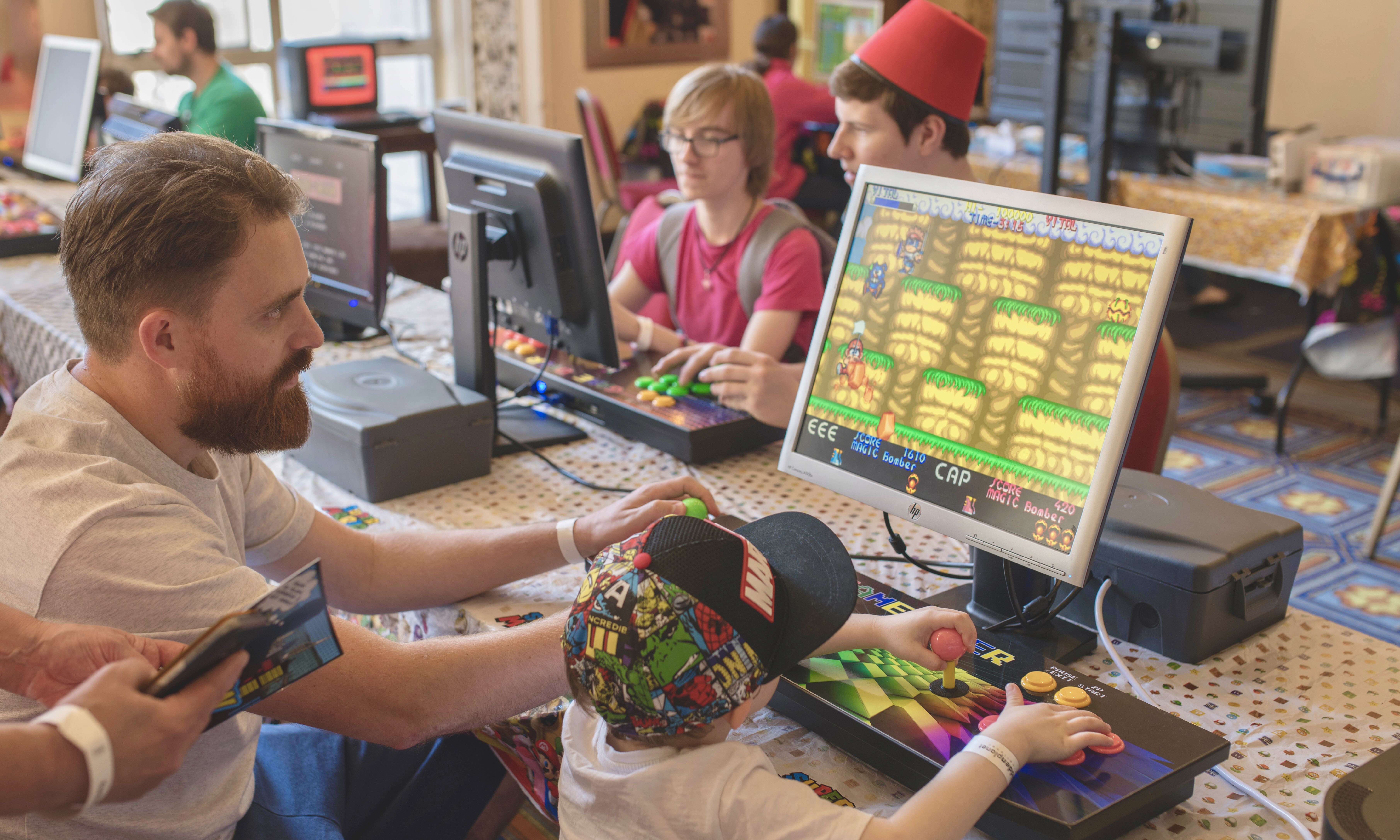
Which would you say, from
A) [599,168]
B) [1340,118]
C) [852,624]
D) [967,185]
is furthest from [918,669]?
[1340,118]

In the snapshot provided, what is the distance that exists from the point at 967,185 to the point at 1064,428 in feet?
0.89

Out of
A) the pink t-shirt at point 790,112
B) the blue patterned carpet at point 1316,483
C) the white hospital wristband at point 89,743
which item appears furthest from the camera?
the pink t-shirt at point 790,112

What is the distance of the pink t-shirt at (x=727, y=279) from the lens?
2051mm

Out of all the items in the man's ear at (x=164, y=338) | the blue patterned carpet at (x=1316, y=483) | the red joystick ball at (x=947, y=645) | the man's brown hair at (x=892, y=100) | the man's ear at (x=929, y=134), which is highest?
the man's brown hair at (x=892, y=100)

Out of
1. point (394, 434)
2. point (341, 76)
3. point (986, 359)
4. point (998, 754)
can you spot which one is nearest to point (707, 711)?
point (998, 754)

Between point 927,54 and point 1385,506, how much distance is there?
1782 mm

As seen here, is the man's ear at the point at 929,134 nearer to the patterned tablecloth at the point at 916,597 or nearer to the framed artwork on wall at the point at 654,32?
the patterned tablecloth at the point at 916,597

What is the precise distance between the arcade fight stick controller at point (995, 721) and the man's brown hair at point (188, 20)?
136 inches

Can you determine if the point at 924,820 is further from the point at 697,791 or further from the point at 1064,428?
the point at 1064,428

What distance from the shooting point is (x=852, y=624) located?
1062mm

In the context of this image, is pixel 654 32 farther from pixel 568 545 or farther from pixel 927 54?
pixel 568 545

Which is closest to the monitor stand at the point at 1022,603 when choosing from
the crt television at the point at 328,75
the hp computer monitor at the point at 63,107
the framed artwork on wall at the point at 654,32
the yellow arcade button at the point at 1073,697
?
the yellow arcade button at the point at 1073,697

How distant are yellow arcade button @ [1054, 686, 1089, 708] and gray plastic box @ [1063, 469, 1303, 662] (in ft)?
0.46

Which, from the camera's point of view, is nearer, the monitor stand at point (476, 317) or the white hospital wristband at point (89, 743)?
the white hospital wristband at point (89, 743)
